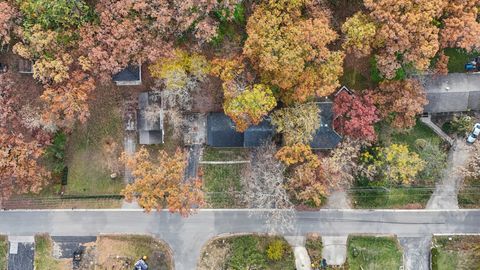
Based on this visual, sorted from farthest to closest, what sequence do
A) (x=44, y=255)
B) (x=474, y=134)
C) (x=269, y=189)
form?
1. (x=44, y=255)
2. (x=474, y=134)
3. (x=269, y=189)

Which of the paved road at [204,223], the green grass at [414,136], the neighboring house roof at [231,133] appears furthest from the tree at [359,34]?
the paved road at [204,223]

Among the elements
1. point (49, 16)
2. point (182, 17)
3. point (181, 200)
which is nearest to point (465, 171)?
point (181, 200)

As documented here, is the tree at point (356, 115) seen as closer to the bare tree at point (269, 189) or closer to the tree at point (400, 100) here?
the tree at point (400, 100)

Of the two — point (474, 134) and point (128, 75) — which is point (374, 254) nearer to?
point (474, 134)

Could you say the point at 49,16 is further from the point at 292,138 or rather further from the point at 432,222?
the point at 432,222

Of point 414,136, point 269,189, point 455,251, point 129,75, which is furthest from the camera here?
point 455,251

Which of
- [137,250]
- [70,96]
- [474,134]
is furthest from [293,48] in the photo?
[137,250]
